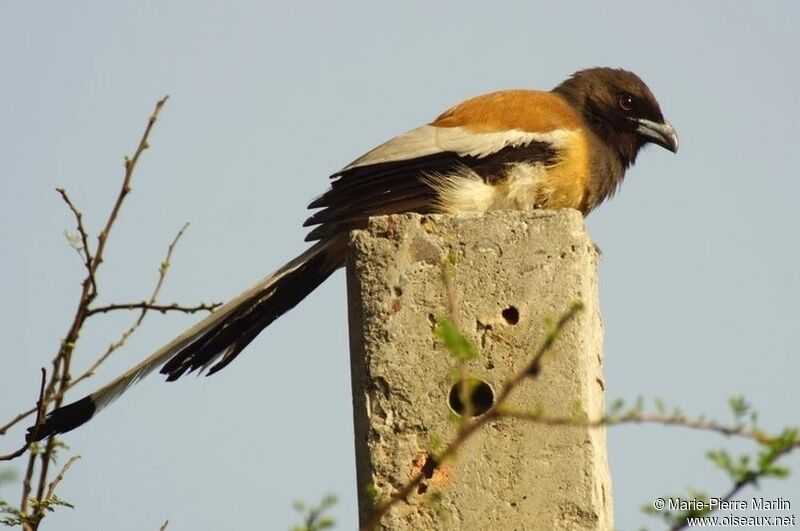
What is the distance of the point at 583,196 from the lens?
559cm

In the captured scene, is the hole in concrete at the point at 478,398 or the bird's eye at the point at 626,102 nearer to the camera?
the hole in concrete at the point at 478,398

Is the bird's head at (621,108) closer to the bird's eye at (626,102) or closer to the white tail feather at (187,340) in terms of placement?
the bird's eye at (626,102)

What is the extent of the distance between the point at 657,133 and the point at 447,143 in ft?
4.97

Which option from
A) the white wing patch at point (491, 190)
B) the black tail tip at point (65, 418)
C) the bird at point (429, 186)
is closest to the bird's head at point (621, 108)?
the bird at point (429, 186)

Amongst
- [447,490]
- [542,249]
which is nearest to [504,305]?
[542,249]

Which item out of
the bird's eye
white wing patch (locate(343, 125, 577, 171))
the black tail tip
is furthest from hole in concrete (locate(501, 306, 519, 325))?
the bird's eye

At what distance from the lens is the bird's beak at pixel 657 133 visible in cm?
634

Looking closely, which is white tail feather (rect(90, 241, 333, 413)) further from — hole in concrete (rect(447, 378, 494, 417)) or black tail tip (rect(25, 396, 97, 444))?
hole in concrete (rect(447, 378, 494, 417))

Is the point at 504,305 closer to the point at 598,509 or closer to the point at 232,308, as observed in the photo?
the point at 598,509

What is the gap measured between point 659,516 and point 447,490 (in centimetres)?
148

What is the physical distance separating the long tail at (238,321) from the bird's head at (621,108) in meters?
1.66

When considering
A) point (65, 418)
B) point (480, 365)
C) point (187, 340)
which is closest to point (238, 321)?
point (187, 340)

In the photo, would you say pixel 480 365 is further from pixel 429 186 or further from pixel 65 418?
pixel 65 418

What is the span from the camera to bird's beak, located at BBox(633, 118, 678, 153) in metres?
6.34
